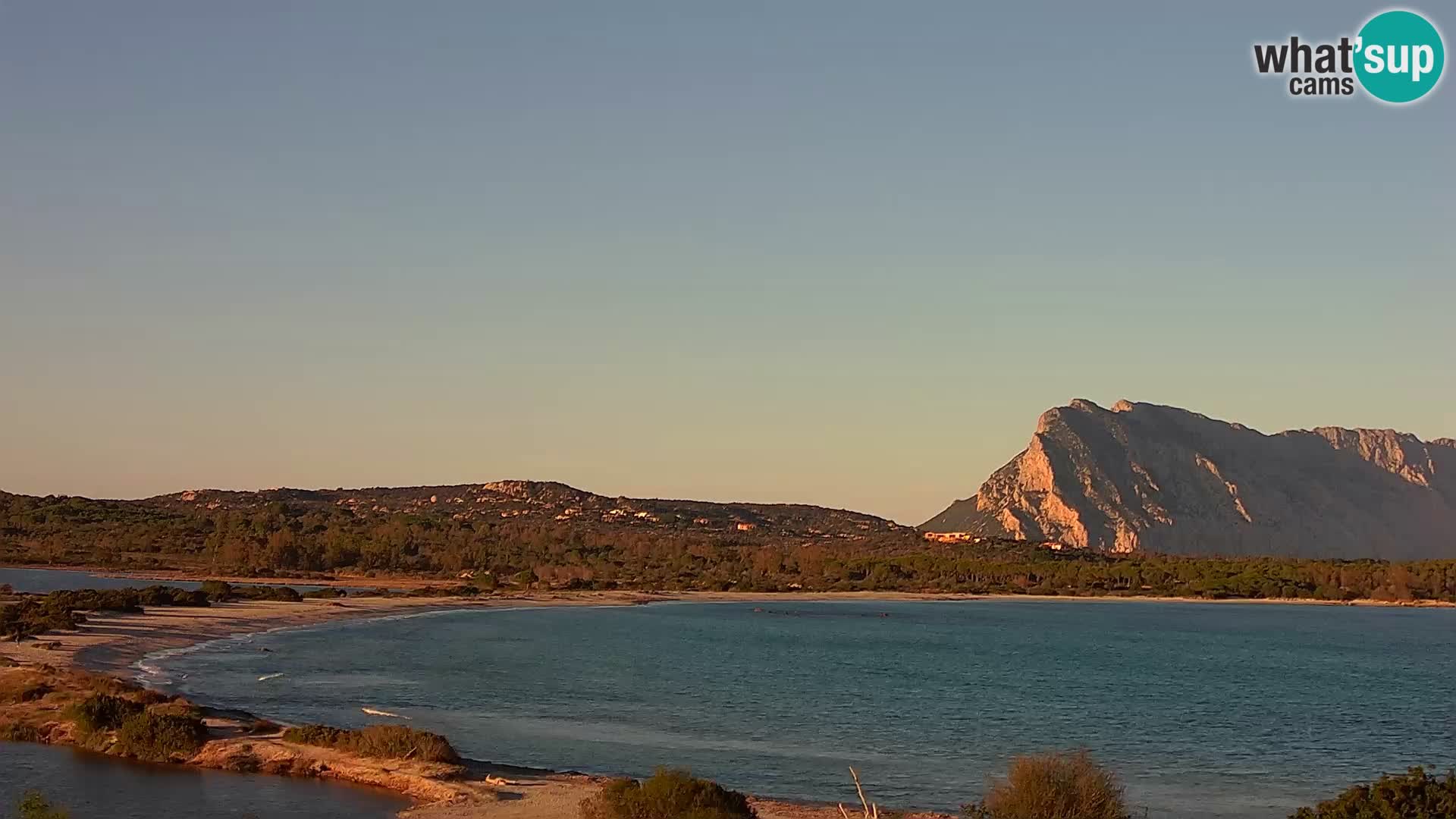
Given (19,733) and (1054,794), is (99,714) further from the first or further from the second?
(1054,794)

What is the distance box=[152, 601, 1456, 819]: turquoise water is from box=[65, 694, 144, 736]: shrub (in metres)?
6.78

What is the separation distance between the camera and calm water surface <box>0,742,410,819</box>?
27.1m

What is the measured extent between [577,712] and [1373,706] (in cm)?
3661

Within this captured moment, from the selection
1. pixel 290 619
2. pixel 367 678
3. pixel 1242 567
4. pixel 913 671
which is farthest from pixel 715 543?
pixel 367 678

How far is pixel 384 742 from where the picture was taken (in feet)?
107

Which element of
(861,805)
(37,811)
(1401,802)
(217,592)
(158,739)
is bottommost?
(861,805)

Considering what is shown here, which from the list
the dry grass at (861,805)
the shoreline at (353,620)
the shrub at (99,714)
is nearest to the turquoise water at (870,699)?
the shoreline at (353,620)

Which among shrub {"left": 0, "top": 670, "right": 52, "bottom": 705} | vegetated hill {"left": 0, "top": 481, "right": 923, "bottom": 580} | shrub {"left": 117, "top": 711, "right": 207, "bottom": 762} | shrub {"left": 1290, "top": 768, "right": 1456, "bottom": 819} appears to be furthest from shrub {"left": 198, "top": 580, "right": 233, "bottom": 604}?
shrub {"left": 1290, "top": 768, "right": 1456, "bottom": 819}

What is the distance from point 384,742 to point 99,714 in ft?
25.4

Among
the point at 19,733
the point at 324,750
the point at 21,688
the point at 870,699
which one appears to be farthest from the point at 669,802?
the point at 870,699

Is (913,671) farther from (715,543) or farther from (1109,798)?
(715,543)

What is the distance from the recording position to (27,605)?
6988 centimetres

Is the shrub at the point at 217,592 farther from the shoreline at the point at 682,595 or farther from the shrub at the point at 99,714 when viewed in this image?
the shrub at the point at 99,714

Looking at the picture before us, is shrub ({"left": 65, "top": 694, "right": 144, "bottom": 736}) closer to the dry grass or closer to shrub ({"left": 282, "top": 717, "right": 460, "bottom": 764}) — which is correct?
shrub ({"left": 282, "top": 717, "right": 460, "bottom": 764})
